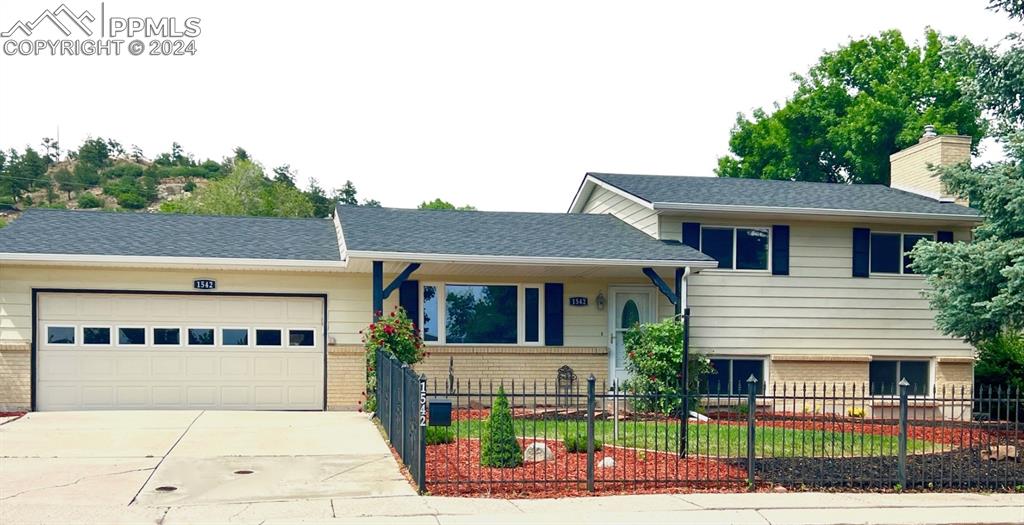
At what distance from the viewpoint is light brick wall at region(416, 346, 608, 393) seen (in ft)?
56.9

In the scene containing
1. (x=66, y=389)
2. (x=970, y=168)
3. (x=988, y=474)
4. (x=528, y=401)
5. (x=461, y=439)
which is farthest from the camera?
(x=528, y=401)

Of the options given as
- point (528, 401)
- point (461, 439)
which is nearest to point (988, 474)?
point (461, 439)

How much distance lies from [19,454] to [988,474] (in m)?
11.8

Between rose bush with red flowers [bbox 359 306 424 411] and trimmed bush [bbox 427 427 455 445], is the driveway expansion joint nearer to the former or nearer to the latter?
rose bush with red flowers [bbox 359 306 424 411]

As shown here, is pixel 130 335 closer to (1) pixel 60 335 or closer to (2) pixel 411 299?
(1) pixel 60 335

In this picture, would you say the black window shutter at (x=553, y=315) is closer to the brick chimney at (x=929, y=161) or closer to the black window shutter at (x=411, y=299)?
the black window shutter at (x=411, y=299)

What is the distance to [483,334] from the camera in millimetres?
17688

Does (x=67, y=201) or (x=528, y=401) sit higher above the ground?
(x=67, y=201)

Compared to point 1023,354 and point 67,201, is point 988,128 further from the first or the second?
point 67,201

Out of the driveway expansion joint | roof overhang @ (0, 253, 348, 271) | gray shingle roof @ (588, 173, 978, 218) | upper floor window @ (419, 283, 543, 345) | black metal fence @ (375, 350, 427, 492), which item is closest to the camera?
the driveway expansion joint

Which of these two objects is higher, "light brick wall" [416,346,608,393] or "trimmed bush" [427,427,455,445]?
"light brick wall" [416,346,608,393]

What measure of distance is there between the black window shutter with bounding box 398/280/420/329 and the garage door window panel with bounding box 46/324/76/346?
5.77 metres

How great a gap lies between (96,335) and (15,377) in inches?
56.7

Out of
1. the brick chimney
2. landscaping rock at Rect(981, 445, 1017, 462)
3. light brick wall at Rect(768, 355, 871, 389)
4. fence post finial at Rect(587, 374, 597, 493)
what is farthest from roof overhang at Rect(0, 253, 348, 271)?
the brick chimney
